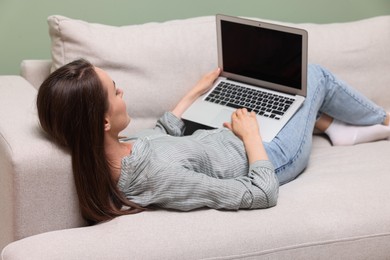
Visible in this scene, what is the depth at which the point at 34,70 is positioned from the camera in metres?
2.30

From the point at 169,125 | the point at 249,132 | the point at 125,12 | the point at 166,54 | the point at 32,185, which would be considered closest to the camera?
the point at 32,185

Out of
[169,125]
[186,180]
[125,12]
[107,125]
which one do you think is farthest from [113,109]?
[125,12]

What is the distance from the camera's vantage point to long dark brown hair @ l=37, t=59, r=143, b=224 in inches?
66.4

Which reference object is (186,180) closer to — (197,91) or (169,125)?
(169,125)

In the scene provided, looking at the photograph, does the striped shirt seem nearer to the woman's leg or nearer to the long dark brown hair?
the long dark brown hair

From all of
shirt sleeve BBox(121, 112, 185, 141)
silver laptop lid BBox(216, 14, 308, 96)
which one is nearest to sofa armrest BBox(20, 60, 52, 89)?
shirt sleeve BBox(121, 112, 185, 141)

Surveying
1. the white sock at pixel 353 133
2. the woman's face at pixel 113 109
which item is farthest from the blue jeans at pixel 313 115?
the woman's face at pixel 113 109

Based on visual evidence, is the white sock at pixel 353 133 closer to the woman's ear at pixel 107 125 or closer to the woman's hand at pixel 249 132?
the woman's hand at pixel 249 132

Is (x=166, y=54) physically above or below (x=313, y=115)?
above

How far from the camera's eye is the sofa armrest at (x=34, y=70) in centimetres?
229

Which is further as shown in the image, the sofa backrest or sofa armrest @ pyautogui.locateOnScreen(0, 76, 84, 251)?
the sofa backrest

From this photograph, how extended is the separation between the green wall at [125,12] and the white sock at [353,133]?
62cm

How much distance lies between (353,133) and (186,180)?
790 millimetres

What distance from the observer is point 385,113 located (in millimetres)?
2324
